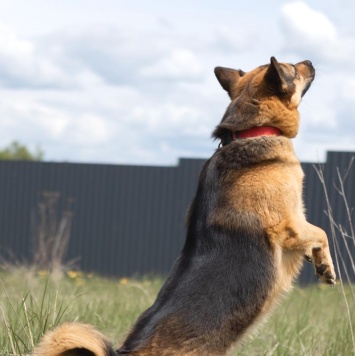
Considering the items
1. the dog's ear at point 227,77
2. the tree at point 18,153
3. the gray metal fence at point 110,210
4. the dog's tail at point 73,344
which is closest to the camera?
the dog's tail at point 73,344

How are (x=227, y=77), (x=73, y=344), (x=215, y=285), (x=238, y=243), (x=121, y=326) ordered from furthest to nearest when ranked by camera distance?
(x=121, y=326) < (x=227, y=77) < (x=238, y=243) < (x=215, y=285) < (x=73, y=344)

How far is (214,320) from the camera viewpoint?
469 centimetres

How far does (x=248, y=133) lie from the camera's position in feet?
17.9

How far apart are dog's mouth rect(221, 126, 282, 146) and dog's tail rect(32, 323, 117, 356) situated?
5.06 ft

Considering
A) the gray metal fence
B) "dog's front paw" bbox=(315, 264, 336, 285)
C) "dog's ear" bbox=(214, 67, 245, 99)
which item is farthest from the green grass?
the gray metal fence

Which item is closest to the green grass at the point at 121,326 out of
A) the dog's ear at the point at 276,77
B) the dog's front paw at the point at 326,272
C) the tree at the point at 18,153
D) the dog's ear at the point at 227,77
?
the dog's front paw at the point at 326,272

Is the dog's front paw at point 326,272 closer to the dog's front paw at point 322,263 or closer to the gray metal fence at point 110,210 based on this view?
the dog's front paw at point 322,263

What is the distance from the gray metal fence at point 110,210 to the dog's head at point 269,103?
10.2m

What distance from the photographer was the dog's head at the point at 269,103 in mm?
5457

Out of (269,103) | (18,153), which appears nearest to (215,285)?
(269,103)

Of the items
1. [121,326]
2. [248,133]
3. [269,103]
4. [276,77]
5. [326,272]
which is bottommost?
[121,326]

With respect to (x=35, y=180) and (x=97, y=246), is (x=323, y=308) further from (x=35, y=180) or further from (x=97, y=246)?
(x=35, y=180)

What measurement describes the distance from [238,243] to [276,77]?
117 centimetres

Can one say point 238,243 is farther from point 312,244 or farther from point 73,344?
point 73,344
